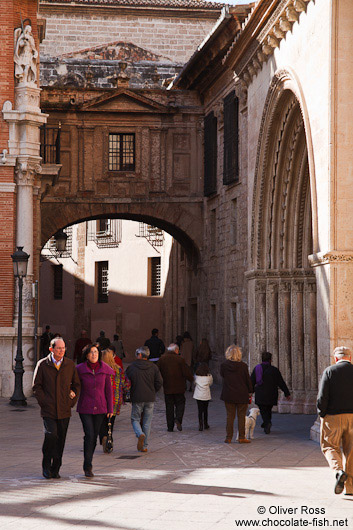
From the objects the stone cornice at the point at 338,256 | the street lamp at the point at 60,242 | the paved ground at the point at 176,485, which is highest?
the street lamp at the point at 60,242

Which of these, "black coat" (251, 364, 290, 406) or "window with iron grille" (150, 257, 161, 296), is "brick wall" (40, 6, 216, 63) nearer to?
"window with iron grille" (150, 257, 161, 296)

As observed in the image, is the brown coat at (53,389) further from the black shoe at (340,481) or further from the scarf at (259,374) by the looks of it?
the scarf at (259,374)

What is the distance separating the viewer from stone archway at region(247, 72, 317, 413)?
1931 centimetres

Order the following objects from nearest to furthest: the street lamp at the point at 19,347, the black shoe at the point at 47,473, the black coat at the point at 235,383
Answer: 1. the black shoe at the point at 47,473
2. the black coat at the point at 235,383
3. the street lamp at the point at 19,347

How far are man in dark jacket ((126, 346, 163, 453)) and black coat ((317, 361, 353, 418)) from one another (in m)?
4.37

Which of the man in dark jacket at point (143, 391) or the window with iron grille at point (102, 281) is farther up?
the window with iron grille at point (102, 281)

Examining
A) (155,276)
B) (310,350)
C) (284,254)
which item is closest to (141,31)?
(155,276)

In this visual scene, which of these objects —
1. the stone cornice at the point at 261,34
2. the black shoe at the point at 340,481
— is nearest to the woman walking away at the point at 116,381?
the black shoe at the point at 340,481

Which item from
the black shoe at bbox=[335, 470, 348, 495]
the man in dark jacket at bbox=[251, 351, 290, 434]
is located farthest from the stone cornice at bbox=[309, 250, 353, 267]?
the black shoe at bbox=[335, 470, 348, 495]

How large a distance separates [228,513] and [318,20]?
30.6 ft

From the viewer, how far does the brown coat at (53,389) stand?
34.9 ft

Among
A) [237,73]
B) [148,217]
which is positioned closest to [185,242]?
[148,217]

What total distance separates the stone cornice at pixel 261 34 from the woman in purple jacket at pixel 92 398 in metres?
8.15

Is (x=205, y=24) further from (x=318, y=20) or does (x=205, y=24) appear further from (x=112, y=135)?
(x=318, y=20)
